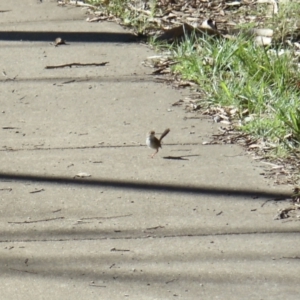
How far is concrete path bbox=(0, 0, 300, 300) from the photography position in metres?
4.09

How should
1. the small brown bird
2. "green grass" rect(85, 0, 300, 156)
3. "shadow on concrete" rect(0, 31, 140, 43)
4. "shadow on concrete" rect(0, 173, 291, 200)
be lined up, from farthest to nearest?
"shadow on concrete" rect(0, 31, 140, 43), "green grass" rect(85, 0, 300, 156), the small brown bird, "shadow on concrete" rect(0, 173, 291, 200)

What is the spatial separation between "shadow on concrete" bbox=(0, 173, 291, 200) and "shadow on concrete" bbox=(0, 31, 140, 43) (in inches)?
125

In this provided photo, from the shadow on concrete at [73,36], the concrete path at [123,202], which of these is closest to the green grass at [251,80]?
the concrete path at [123,202]

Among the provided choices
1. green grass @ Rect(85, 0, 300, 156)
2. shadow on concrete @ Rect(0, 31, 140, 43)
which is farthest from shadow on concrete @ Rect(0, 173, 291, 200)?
shadow on concrete @ Rect(0, 31, 140, 43)

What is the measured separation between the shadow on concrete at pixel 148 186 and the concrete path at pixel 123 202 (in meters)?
0.01

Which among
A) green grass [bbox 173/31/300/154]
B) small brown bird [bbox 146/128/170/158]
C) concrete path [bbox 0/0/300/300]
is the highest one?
green grass [bbox 173/31/300/154]

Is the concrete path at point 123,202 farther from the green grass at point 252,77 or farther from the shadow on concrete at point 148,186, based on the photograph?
the green grass at point 252,77

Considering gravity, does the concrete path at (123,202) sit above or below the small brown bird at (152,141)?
below

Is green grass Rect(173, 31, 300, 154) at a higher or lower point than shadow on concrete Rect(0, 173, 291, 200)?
higher

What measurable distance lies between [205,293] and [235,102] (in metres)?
2.76

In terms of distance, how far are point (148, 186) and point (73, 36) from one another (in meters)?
3.54

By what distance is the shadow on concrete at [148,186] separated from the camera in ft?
16.5

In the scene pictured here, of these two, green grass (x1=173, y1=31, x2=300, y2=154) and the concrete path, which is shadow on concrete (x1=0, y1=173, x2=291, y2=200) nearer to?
the concrete path

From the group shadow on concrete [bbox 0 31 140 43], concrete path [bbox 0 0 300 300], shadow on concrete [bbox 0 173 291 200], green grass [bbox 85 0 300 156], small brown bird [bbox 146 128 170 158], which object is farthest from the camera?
shadow on concrete [bbox 0 31 140 43]
